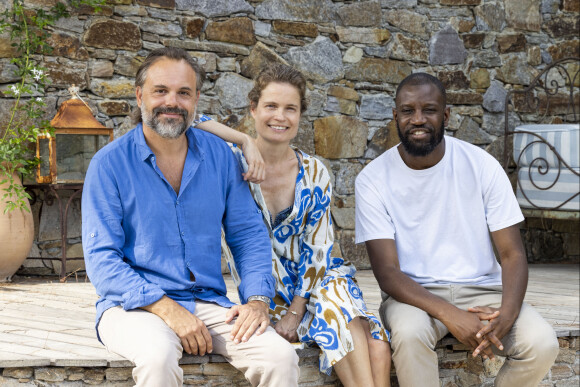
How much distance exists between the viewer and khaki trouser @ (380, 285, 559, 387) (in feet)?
8.23

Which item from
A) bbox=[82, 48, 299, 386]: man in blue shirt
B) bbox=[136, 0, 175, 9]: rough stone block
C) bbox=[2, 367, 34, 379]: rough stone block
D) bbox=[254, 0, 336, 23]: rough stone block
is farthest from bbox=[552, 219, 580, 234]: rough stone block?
bbox=[2, 367, 34, 379]: rough stone block

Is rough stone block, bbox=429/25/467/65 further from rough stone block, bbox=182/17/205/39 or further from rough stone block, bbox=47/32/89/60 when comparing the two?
rough stone block, bbox=47/32/89/60

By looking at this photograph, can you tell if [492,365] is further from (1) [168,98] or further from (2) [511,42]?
(2) [511,42]

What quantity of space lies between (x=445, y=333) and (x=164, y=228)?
1020mm

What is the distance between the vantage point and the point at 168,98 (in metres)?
2.39

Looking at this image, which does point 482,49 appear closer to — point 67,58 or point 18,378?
point 67,58

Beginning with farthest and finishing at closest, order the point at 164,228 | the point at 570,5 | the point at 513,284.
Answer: the point at 570,5
the point at 513,284
the point at 164,228

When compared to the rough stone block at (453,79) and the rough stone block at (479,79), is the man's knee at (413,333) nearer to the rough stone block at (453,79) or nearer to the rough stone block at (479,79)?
the rough stone block at (453,79)

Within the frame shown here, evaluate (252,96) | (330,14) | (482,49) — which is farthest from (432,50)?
(252,96)

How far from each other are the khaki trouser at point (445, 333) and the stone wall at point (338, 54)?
2380mm

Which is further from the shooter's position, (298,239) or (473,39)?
(473,39)

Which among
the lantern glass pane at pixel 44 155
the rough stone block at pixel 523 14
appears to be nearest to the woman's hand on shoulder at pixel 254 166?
the lantern glass pane at pixel 44 155

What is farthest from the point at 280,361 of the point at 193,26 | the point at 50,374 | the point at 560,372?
the point at 193,26

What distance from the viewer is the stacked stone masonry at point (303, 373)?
Answer: 8.04 feet
